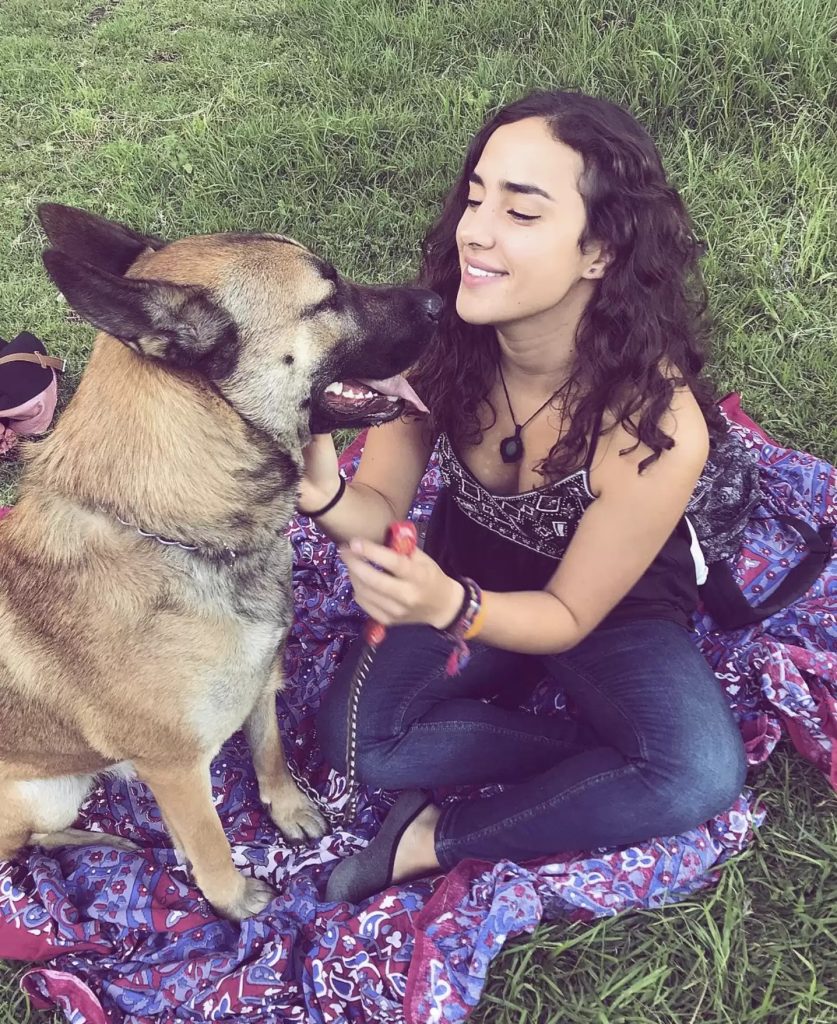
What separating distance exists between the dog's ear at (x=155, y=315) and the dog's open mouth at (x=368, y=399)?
0.28m

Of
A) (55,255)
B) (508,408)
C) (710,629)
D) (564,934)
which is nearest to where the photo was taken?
(55,255)

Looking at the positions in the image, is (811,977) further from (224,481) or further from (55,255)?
(55,255)

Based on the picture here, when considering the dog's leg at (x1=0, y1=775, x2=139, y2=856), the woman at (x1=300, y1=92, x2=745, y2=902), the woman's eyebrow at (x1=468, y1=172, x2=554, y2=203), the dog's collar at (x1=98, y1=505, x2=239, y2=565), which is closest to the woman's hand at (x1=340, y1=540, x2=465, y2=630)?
the woman at (x1=300, y1=92, x2=745, y2=902)

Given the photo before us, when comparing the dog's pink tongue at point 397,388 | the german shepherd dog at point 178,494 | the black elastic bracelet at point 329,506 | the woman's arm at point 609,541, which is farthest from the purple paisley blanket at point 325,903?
the dog's pink tongue at point 397,388

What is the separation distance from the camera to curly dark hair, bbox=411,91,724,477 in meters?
1.84

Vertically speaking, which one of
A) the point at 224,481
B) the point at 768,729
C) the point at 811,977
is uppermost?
the point at 224,481

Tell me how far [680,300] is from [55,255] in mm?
1514

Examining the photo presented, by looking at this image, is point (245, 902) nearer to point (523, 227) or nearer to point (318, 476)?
point (318, 476)

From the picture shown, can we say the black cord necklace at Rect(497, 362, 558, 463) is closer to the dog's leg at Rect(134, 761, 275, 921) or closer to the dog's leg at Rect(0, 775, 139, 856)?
the dog's leg at Rect(134, 761, 275, 921)

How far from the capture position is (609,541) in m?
1.89

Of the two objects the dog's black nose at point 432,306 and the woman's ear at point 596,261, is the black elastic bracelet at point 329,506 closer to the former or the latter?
the dog's black nose at point 432,306

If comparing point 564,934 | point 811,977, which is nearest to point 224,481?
point 564,934

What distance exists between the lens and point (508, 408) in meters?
2.17

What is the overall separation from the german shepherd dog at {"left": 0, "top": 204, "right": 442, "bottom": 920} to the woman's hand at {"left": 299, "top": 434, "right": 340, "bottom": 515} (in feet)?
0.28
